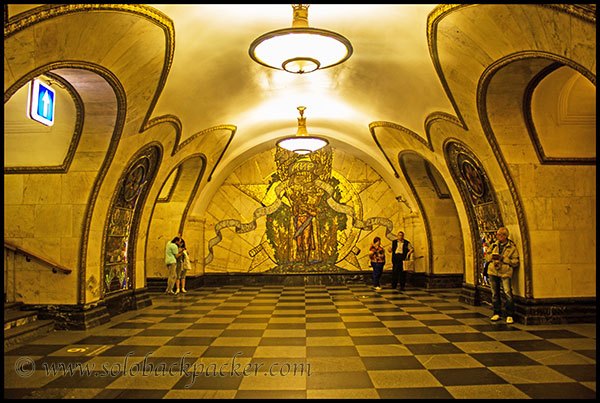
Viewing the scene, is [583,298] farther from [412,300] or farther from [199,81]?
[199,81]

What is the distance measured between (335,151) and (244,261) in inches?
161

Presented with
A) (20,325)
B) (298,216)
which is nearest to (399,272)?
(298,216)

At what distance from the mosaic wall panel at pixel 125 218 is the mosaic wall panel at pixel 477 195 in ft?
17.2

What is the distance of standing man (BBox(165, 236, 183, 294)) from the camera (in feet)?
33.2

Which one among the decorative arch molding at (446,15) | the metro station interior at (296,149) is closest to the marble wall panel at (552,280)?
the metro station interior at (296,149)

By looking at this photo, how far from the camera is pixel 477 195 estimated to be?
8.28 meters

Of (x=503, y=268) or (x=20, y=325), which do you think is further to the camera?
(x=503, y=268)

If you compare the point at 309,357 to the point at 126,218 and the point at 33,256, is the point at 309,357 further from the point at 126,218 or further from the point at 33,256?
the point at 126,218

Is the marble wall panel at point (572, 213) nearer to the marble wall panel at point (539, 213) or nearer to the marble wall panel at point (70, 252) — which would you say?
the marble wall panel at point (539, 213)

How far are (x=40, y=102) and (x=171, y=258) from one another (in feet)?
17.2

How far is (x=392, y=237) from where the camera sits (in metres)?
13.1

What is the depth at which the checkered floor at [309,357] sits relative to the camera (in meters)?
3.69

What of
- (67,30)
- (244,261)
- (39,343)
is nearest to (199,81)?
(67,30)

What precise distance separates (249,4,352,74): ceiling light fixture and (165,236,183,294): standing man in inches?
236
